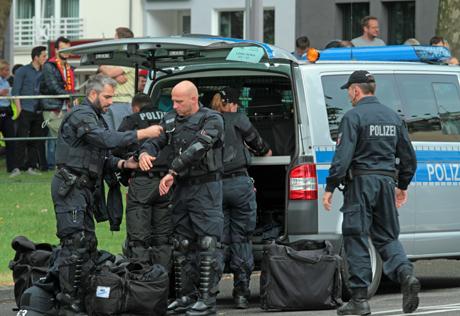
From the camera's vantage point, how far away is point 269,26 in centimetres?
3675

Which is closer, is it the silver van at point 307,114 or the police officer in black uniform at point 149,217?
the silver van at point 307,114

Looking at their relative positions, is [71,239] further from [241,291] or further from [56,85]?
[56,85]

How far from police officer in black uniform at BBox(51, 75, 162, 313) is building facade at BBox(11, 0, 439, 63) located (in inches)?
897

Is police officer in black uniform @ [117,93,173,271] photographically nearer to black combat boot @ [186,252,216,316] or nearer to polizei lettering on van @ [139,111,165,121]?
polizei lettering on van @ [139,111,165,121]

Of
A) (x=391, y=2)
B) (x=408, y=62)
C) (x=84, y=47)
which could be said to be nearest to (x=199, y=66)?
(x=84, y=47)

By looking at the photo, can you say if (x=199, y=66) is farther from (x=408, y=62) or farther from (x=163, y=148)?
(x=408, y=62)

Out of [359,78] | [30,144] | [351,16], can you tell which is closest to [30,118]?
[30,144]

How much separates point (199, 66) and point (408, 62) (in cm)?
194

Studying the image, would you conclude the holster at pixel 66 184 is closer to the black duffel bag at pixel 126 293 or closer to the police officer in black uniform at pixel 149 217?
the black duffel bag at pixel 126 293

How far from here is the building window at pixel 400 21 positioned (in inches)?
1350

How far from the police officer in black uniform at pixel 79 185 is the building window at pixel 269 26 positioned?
25642 millimetres

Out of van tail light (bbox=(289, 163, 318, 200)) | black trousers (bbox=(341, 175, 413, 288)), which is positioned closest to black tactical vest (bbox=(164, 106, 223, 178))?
van tail light (bbox=(289, 163, 318, 200))

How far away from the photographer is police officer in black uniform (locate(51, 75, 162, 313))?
10.9 metres

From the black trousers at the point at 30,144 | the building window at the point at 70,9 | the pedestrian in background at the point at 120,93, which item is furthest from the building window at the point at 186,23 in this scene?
the pedestrian in background at the point at 120,93
